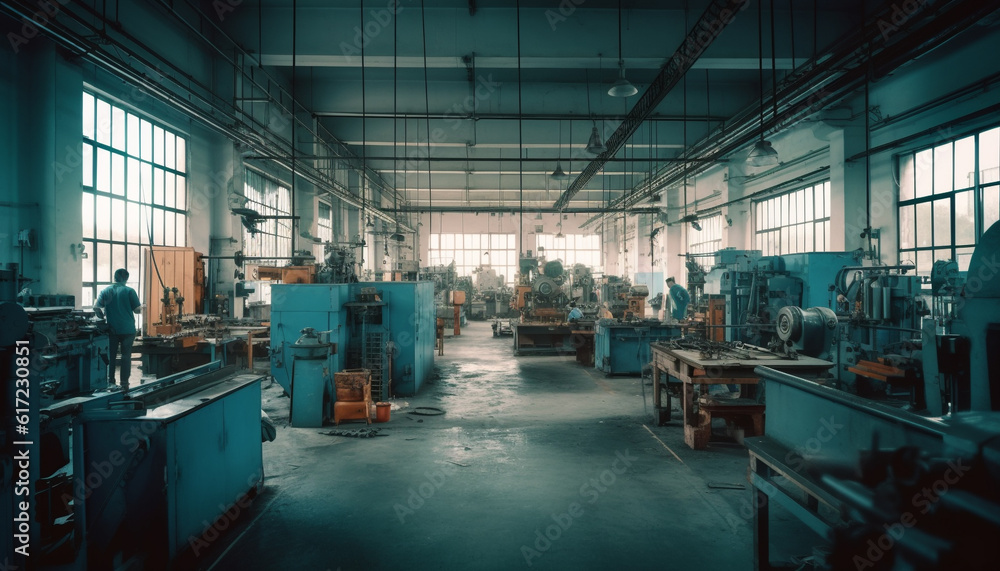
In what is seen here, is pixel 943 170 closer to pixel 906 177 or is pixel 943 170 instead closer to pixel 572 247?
pixel 906 177

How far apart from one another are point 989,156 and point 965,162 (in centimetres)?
50

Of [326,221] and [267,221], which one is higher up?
[326,221]

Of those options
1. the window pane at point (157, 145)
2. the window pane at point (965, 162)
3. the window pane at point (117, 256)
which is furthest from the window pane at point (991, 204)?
the window pane at point (157, 145)

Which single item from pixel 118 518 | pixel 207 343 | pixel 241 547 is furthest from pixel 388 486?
pixel 207 343

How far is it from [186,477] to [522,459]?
3.01 metres

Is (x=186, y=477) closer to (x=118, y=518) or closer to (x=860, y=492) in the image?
(x=118, y=518)

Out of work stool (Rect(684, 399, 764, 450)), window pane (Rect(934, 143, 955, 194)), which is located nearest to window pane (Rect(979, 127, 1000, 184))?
window pane (Rect(934, 143, 955, 194))

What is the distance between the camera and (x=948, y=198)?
29.9 feet

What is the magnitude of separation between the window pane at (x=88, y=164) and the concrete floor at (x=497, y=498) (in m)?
5.25

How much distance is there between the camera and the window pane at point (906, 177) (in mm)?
9945

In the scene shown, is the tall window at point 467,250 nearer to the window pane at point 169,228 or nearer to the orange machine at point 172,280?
the window pane at point 169,228

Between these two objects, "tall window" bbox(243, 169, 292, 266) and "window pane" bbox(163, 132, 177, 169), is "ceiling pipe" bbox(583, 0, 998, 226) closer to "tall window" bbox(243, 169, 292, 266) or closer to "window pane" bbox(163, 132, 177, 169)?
"window pane" bbox(163, 132, 177, 169)

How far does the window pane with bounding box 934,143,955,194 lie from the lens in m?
9.04

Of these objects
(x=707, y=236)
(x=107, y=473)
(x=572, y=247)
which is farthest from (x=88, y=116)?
(x=572, y=247)
